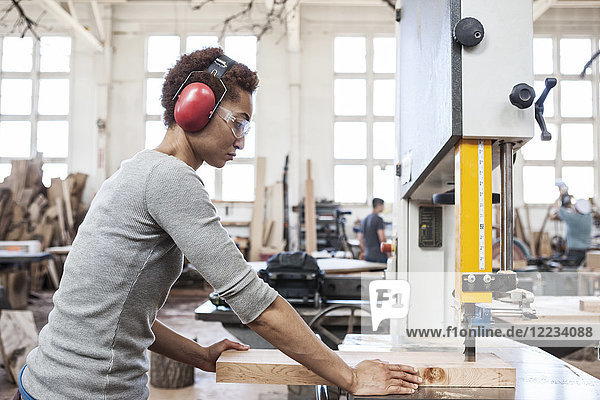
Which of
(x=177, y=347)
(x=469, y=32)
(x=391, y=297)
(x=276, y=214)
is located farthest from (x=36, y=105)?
(x=469, y=32)

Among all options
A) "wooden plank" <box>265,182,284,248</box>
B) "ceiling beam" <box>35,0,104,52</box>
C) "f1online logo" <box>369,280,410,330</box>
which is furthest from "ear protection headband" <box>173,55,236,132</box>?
"ceiling beam" <box>35,0,104,52</box>

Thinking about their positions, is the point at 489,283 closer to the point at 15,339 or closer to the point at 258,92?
the point at 15,339

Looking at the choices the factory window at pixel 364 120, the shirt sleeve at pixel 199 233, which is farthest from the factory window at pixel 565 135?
the shirt sleeve at pixel 199 233

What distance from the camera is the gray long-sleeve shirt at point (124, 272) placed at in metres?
0.95

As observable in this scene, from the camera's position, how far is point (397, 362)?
1138 mm

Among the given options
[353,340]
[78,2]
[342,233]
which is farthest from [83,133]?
[353,340]

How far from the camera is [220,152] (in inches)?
44.3

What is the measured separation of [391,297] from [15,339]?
8.42 feet

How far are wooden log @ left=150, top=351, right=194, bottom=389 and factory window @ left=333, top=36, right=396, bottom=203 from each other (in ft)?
18.0

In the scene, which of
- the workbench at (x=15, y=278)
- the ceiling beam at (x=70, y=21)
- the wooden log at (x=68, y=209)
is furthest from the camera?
the wooden log at (x=68, y=209)

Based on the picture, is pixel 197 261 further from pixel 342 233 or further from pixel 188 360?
pixel 342 233

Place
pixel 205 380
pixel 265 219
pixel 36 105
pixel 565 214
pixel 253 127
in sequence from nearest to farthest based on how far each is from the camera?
1. pixel 205 380
2. pixel 565 214
3. pixel 265 219
4. pixel 253 127
5. pixel 36 105

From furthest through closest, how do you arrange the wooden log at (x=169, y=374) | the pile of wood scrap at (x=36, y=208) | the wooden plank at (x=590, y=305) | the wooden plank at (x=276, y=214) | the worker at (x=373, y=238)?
the wooden plank at (x=276, y=214)
the pile of wood scrap at (x=36, y=208)
the worker at (x=373, y=238)
the wooden log at (x=169, y=374)
the wooden plank at (x=590, y=305)

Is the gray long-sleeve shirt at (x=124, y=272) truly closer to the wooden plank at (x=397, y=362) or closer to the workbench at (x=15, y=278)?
the wooden plank at (x=397, y=362)
